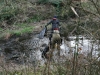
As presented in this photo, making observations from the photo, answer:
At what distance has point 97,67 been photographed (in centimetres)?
439

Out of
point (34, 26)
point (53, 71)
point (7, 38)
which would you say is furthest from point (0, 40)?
point (53, 71)

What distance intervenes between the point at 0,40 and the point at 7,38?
777 mm

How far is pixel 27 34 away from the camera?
2311 centimetres

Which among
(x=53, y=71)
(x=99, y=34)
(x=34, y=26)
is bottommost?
(x=34, y=26)

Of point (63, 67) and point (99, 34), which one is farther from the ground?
point (99, 34)

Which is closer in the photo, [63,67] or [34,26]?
[63,67]

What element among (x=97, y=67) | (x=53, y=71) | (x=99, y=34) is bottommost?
(x=53, y=71)

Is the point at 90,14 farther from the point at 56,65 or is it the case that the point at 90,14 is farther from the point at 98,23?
the point at 56,65

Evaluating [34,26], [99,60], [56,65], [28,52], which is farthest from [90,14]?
[34,26]

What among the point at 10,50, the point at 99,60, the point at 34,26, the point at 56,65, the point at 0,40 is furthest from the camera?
the point at 34,26

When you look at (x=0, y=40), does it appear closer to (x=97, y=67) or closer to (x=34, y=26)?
(x=34, y=26)

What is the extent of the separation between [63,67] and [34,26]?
20.0 meters

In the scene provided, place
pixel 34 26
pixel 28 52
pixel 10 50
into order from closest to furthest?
pixel 28 52 → pixel 10 50 → pixel 34 26

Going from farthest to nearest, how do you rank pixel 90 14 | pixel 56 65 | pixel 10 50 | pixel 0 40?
pixel 0 40 → pixel 10 50 → pixel 56 65 → pixel 90 14
